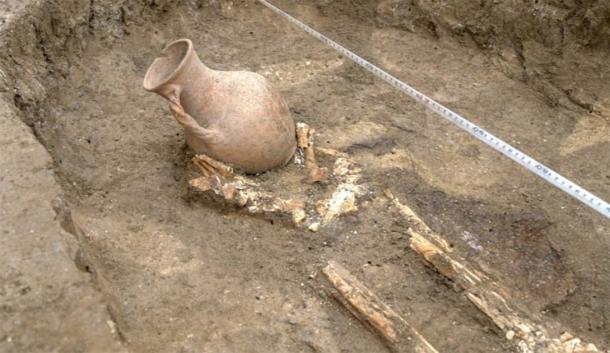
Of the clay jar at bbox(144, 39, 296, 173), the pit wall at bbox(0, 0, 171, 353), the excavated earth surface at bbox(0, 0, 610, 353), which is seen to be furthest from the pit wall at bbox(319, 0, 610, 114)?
the pit wall at bbox(0, 0, 171, 353)

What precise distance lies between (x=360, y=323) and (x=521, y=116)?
231cm

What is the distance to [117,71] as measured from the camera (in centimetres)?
457

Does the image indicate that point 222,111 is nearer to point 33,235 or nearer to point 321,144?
point 321,144

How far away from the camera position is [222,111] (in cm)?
366

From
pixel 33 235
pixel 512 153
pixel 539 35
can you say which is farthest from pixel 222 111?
pixel 539 35

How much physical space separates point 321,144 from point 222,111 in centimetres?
86

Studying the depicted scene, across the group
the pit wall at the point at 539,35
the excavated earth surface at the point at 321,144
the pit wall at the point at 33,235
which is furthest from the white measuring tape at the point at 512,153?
the pit wall at the point at 33,235

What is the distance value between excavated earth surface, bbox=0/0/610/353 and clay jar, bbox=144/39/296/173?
359 millimetres

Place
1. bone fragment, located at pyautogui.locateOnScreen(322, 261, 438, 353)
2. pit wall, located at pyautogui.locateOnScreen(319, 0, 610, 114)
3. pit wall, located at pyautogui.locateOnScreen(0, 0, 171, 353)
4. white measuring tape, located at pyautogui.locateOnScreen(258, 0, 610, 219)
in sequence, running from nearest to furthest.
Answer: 1. pit wall, located at pyautogui.locateOnScreen(0, 0, 171, 353)
2. bone fragment, located at pyautogui.locateOnScreen(322, 261, 438, 353)
3. white measuring tape, located at pyautogui.locateOnScreen(258, 0, 610, 219)
4. pit wall, located at pyautogui.locateOnScreen(319, 0, 610, 114)

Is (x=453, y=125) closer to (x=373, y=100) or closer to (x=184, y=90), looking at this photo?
(x=373, y=100)

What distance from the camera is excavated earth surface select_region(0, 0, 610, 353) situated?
294 cm

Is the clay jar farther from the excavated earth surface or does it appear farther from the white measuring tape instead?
the white measuring tape

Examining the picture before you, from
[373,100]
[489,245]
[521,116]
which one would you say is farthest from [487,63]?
[489,245]

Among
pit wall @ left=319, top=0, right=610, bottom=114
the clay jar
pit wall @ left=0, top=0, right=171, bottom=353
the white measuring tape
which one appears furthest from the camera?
pit wall @ left=319, top=0, right=610, bottom=114
